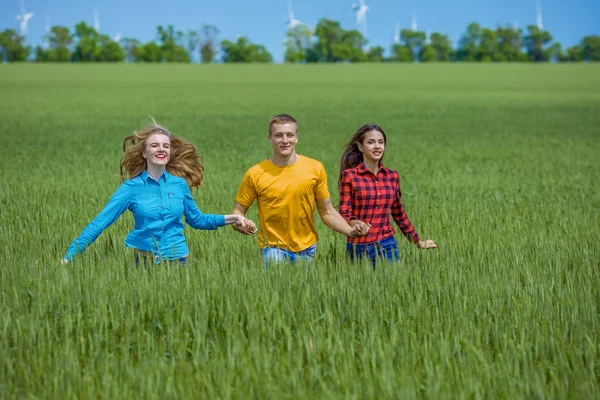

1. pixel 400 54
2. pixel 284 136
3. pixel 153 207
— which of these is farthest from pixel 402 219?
pixel 400 54

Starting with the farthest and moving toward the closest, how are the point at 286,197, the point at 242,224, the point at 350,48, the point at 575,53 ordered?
the point at 575,53
the point at 350,48
the point at 286,197
the point at 242,224

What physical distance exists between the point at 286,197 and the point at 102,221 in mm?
1283

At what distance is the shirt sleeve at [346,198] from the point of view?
5781mm

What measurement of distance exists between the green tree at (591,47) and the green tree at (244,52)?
208 feet

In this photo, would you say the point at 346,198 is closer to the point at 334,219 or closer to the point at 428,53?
the point at 334,219

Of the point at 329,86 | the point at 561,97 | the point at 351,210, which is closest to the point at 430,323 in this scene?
the point at 351,210

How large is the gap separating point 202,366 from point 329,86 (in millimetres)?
65162

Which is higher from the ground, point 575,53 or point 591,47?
point 591,47

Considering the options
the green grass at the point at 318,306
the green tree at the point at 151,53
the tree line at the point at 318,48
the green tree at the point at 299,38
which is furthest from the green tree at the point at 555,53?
the green grass at the point at 318,306

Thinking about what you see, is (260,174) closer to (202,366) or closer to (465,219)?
(202,366)

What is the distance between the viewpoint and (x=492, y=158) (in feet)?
57.1

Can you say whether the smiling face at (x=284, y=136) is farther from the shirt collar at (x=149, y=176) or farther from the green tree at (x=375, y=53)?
the green tree at (x=375, y=53)

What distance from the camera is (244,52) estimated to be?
154500mm

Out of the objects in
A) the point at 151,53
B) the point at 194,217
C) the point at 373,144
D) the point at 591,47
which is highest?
the point at 151,53
